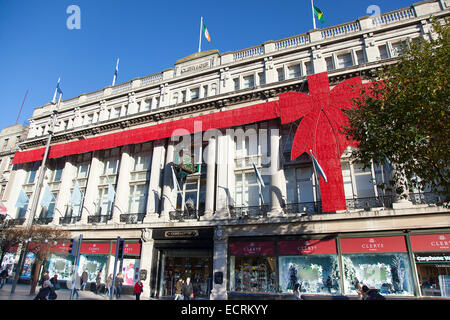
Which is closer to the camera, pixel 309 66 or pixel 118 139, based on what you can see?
pixel 309 66

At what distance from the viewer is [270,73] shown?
2342cm

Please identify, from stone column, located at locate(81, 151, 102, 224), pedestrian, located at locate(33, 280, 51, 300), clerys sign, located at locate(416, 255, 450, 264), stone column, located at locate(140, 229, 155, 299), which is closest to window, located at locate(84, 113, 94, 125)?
stone column, located at locate(81, 151, 102, 224)

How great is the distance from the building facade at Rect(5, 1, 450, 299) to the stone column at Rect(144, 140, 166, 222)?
0.39ft

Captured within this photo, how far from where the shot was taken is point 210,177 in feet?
72.2

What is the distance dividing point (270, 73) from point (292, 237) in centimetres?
1316

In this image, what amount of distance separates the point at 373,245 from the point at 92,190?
2365 cm

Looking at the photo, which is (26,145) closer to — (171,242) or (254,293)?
(171,242)

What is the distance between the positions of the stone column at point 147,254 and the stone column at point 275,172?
9.75 metres

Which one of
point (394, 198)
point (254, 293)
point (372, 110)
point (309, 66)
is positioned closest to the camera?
point (372, 110)

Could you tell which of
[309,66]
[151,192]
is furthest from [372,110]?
[151,192]

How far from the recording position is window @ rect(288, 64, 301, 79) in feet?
75.7

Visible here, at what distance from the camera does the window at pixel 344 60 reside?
21.7 meters
